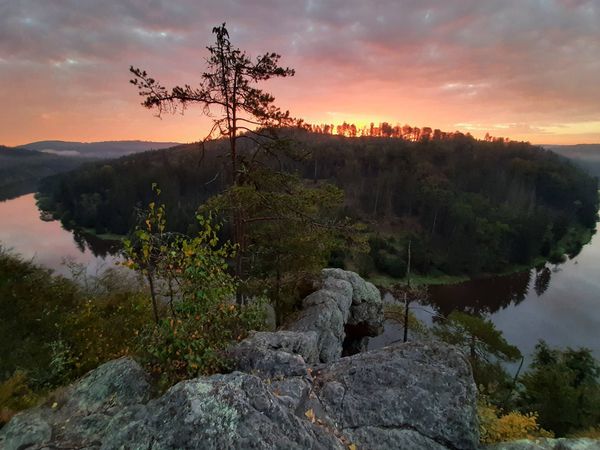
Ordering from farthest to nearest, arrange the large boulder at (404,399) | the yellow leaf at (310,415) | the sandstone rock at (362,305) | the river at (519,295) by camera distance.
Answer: the river at (519,295) < the sandstone rock at (362,305) < the large boulder at (404,399) < the yellow leaf at (310,415)

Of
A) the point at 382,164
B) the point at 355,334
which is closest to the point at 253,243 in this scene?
the point at 355,334

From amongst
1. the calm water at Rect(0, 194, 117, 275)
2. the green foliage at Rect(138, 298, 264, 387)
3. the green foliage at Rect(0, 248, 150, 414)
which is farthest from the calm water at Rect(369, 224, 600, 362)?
the calm water at Rect(0, 194, 117, 275)

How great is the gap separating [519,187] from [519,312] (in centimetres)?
6169

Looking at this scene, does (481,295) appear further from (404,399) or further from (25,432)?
(25,432)

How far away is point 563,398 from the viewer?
13.8 metres

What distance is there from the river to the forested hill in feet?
15.2

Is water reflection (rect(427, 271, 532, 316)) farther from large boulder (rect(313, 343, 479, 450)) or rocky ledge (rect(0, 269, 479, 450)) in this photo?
rocky ledge (rect(0, 269, 479, 450))

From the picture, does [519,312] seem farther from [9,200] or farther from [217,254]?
[9,200]

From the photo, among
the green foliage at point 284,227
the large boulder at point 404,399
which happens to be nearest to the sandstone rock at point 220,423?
the large boulder at point 404,399

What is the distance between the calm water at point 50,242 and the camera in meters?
57.3

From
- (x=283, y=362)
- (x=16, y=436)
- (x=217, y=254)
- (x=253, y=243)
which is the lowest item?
(x=253, y=243)

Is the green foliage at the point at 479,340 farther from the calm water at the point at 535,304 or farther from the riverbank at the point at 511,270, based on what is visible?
the riverbank at the point at 511,270

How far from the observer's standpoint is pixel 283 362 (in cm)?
553

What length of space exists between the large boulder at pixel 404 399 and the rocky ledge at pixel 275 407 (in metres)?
0.01
